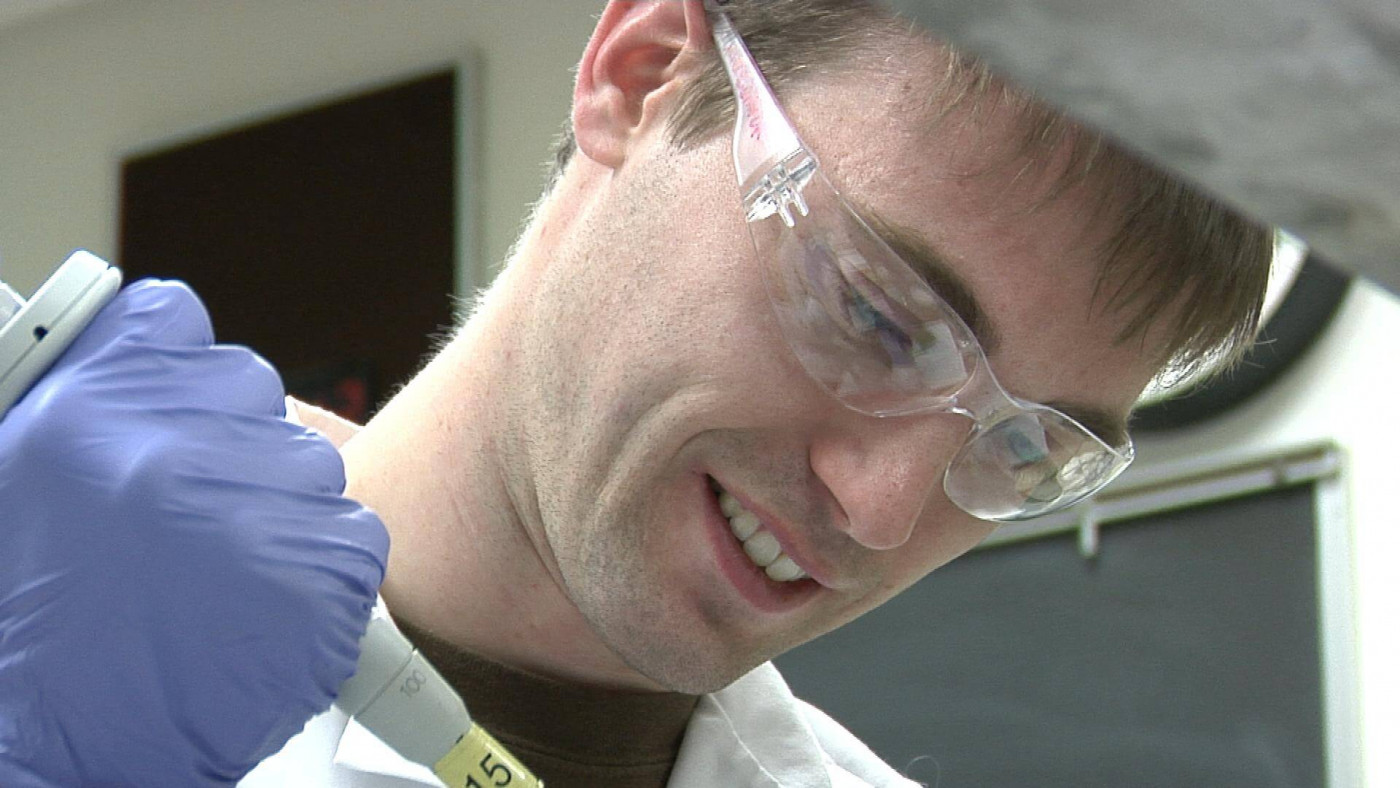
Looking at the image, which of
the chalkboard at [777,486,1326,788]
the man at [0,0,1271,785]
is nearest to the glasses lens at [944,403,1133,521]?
the man at [0,0,1271,785]

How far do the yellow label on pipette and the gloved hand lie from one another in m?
0.07

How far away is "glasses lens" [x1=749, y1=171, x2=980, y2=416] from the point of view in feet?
3.58

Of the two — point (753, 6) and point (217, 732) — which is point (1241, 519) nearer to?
point (753, 6)

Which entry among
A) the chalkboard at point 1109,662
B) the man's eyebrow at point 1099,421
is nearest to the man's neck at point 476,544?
the man's eyebrow at point 1099,421

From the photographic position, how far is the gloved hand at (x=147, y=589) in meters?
0.89

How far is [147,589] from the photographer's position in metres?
0.89

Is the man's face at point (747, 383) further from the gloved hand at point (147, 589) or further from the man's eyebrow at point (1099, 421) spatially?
the gloved hand at point (147, 589)

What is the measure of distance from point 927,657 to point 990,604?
13 cm

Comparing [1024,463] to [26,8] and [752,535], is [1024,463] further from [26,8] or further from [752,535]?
[26,8]

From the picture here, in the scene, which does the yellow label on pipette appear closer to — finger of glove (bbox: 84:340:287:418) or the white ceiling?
finger of glove (bbox: 84:340:287:418)

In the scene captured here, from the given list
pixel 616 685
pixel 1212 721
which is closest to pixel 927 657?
pixel 1212 721

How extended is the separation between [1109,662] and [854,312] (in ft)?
5.14

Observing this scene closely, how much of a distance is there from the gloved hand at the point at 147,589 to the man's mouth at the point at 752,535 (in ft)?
1.06

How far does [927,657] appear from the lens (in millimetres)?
2711
